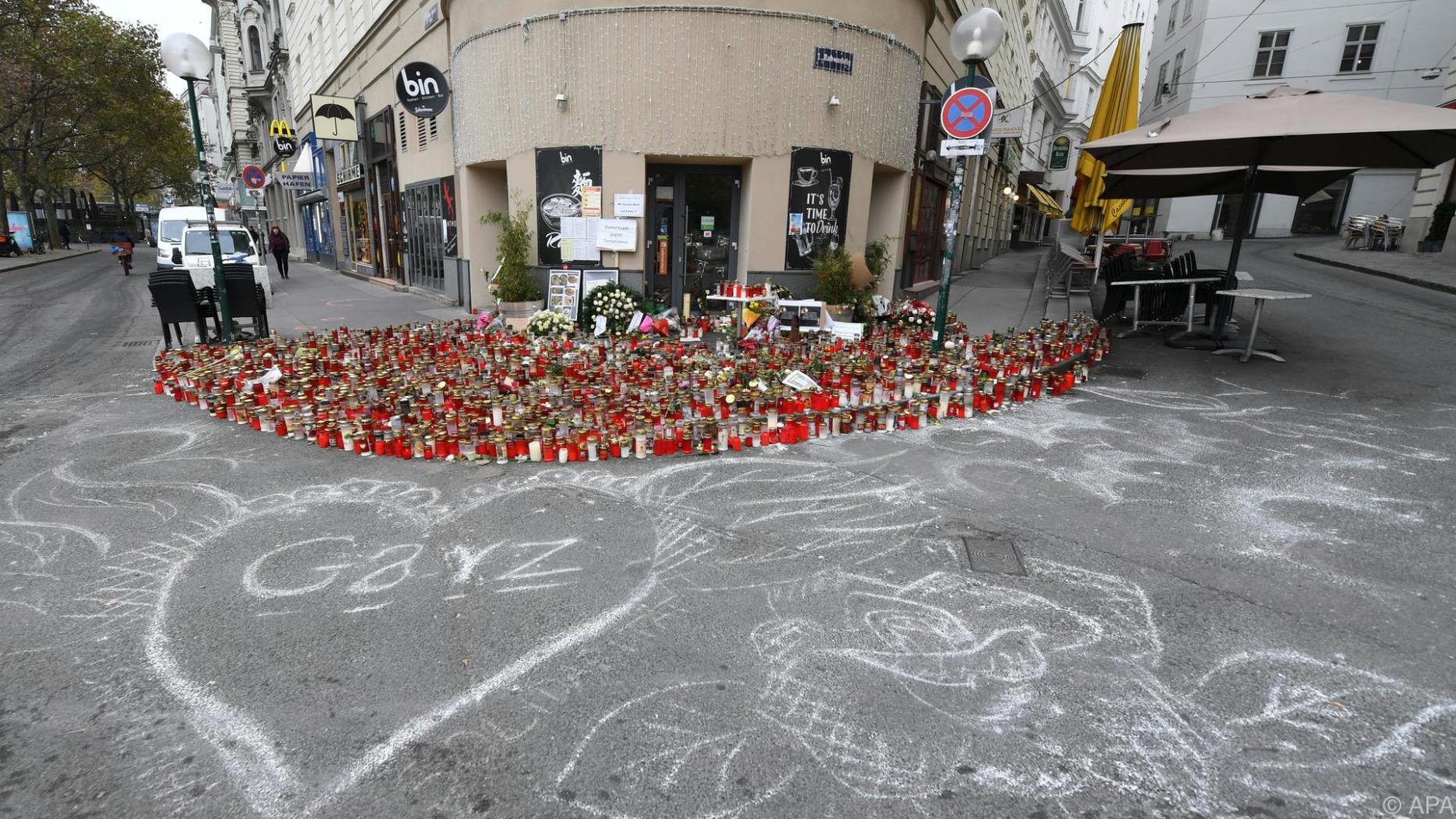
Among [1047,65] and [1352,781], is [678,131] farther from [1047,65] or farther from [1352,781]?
[1047,65]

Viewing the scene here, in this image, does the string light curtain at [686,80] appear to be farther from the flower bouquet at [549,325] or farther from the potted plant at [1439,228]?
the potted plant at [1439,228]

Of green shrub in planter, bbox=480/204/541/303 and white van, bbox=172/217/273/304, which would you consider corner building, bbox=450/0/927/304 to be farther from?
white van, bbox=172/217/273/304

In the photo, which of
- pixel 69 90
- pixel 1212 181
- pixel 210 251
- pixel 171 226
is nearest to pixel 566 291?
pixel 1212 181

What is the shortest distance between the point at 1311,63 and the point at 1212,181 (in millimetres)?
27365

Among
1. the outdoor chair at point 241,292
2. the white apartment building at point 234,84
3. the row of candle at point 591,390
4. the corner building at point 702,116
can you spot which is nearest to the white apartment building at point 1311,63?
the corner building at point 702,116

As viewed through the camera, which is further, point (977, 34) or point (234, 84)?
point (234, 84)

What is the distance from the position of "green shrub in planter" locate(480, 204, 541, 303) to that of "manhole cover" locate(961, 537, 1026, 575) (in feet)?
28.8

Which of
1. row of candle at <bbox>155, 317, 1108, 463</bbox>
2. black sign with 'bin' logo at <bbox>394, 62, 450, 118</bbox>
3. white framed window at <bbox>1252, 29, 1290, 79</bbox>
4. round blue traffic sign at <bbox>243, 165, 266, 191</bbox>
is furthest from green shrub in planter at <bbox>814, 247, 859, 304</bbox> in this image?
white framed window at <bbox>1252, 29, 1290, 79</bbox>

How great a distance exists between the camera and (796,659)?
2.82 metres

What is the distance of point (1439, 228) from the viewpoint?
1884cm

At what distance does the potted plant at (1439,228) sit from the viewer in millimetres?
18438

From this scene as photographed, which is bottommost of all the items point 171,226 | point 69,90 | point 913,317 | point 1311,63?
point 913,317

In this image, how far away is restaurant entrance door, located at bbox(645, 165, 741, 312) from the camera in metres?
10.8

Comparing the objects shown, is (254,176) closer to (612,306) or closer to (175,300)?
(175,300)
